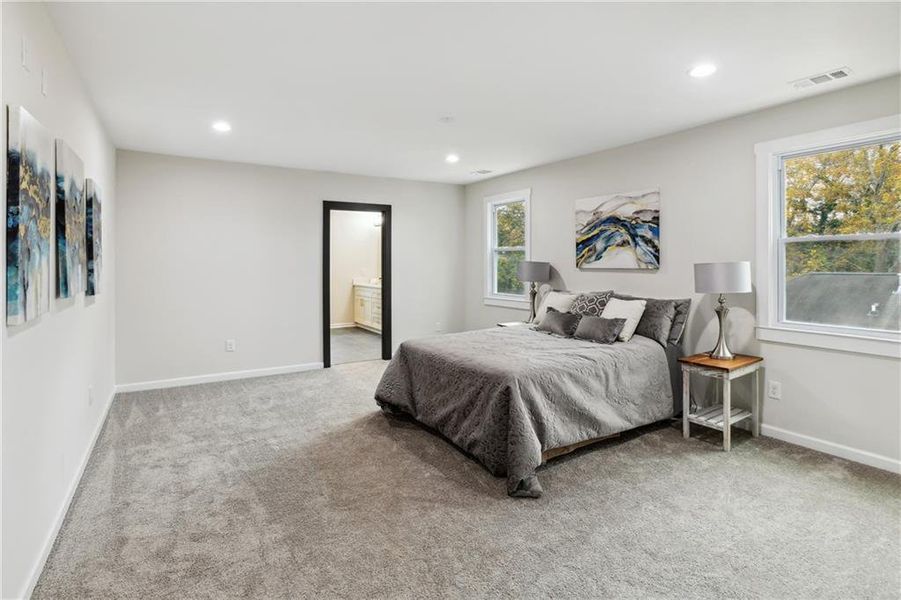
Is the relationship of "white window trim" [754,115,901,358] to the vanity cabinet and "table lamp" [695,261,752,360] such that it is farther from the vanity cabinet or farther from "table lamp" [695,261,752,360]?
the vanity cabinet

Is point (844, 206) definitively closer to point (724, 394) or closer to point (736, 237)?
point (736, 237)

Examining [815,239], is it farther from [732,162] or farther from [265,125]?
[265,125]

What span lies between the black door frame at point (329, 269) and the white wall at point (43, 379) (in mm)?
2571

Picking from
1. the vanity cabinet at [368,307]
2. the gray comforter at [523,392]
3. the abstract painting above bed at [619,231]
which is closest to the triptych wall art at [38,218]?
the gray comforter at [523,392]

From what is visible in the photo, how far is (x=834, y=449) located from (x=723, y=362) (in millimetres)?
841

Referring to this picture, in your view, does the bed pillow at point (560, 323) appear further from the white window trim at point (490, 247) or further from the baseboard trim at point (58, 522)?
the baseboard trim at point (58, 522)

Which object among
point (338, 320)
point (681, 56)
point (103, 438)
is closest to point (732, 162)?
point (681, 56)

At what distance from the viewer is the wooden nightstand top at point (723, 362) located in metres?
3.29

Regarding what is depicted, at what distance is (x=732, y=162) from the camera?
371 cm

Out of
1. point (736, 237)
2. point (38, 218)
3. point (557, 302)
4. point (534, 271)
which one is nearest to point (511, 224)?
point (534, 271)

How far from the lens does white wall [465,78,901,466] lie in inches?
119

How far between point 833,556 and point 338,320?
8.10 m

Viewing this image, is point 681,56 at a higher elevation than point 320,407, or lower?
higher

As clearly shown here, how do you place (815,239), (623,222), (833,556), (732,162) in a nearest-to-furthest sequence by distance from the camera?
(833,556) → (815,239) → (732,162) → (623,222)
